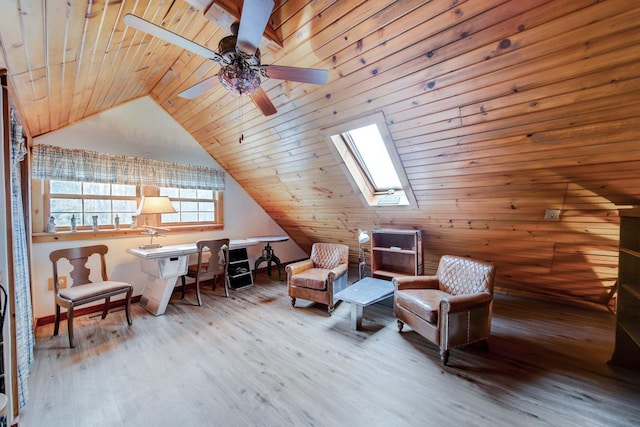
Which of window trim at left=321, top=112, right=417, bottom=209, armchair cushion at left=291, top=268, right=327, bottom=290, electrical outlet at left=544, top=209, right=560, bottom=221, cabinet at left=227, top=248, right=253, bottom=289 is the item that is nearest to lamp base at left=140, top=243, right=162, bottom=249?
cabinet at left=227, top=248, right=253, bottom=289

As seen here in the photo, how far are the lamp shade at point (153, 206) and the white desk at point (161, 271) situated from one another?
Answer: 48cm

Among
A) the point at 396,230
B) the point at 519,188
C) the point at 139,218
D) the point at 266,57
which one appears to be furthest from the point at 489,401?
the point at 139,218

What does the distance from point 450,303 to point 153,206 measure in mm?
3307

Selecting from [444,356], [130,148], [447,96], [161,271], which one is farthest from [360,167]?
[130,148]

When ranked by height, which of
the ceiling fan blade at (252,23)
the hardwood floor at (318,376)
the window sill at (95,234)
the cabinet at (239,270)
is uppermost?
Answer: the ceiling fan blade at (252,23)

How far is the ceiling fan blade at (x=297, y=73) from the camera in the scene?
1.61 metres

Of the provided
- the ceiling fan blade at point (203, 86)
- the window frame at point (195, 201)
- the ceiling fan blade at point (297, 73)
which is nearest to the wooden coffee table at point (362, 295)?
the ceiling fan blade at point (297, 73)

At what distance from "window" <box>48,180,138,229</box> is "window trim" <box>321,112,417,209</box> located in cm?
282

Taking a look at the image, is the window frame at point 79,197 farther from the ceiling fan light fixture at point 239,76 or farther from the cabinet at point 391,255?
the cabinet at point 391,255

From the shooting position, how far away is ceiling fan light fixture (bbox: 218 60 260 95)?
1.52 m

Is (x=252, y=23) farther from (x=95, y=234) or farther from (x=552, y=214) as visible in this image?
(x=95, y=234)

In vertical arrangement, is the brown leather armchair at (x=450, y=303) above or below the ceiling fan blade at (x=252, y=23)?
below

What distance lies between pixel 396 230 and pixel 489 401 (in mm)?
2111

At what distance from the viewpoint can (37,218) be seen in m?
2.85
